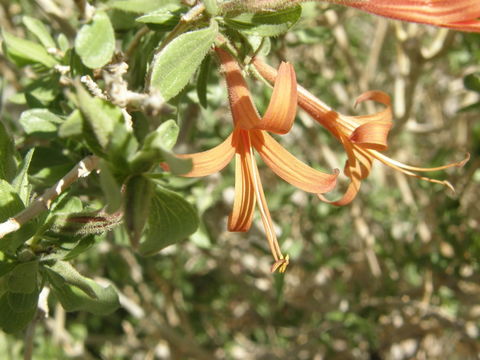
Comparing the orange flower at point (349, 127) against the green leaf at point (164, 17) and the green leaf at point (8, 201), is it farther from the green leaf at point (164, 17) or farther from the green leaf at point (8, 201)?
the green leaf at point (8, 201)

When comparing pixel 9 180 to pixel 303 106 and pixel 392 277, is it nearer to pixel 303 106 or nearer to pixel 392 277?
pixel 303 106

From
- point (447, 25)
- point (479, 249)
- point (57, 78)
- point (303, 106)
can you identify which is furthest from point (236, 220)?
point (479, 249)

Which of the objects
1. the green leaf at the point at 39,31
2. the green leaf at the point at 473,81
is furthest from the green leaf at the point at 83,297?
the green leaf at the point at 473,81

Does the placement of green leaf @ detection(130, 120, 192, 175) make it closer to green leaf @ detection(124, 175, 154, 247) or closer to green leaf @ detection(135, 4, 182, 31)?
green leaf @ detection(124, 175, 154, 247)

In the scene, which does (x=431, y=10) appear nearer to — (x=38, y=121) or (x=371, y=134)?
(x=371, y=134)

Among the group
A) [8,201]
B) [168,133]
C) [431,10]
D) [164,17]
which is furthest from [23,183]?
[431,10]
